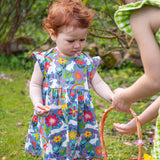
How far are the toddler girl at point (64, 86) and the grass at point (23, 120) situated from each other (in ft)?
1.69

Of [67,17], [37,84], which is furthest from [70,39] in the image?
[37,84]

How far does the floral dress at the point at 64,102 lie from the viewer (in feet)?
6.86

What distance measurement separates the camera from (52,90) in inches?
82.4

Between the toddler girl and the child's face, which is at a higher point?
the child's face

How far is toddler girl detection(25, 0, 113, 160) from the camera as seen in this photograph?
201 centimetres

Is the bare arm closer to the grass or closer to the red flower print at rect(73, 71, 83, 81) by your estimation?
the red flower print at rect(73, 71, 83, 81)

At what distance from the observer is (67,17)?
194cm

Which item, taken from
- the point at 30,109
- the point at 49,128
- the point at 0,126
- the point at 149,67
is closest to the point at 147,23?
the point at 149,67

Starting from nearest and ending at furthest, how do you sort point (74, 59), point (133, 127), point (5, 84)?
point (133, 127), point (74, 59), point (5, 84)

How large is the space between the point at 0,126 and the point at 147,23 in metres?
2.46

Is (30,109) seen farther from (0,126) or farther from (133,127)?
(133,127)

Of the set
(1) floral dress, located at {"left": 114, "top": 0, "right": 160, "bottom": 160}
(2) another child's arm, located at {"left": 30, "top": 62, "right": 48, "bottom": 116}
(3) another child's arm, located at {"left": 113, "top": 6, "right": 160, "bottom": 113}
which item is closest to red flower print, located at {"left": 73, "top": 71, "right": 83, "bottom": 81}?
(2) another child's arm, located at {"left": 30, "top": 62, "right": 48, "bottom": 116}

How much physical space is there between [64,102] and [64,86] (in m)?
0.12

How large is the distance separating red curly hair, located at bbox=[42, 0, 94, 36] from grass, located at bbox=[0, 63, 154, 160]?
961 millimetres
